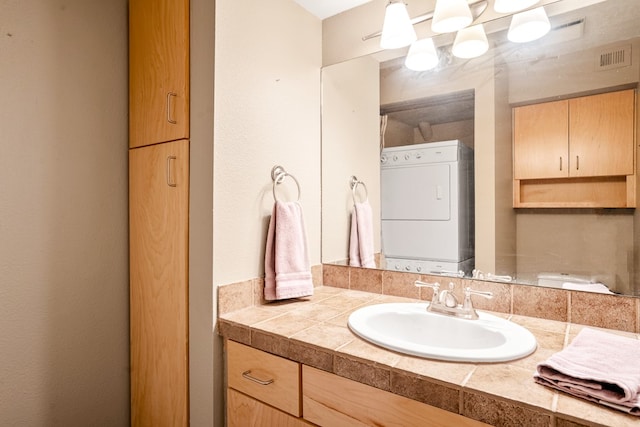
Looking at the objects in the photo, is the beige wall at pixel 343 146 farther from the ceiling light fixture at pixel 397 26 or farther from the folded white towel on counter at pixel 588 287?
the folded white towel on counter at pixel 588 287

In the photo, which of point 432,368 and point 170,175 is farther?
point 170,175

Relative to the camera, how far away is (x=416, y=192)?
1414 mm

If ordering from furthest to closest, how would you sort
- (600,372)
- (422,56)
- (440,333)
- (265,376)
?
(422,56) < (440,333) < (265,376) < (600,372)

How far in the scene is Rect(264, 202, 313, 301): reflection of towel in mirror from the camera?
50.8 inches

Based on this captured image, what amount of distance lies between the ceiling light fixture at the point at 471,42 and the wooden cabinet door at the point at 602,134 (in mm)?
356

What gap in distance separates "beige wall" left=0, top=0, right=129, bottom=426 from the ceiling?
77cm

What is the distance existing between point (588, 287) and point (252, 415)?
1.09 m

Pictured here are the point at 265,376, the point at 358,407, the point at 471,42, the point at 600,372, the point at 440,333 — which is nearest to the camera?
the point at 600,372

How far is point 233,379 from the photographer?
1104 millimetres

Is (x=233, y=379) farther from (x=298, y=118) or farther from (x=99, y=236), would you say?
(x=298, y=118)

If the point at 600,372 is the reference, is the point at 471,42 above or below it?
above

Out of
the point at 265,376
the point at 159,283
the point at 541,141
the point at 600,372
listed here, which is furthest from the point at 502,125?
the point at 159,283

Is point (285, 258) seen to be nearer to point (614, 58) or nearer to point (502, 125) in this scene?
point (502, 125)

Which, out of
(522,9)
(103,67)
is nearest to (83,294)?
(103,67)
